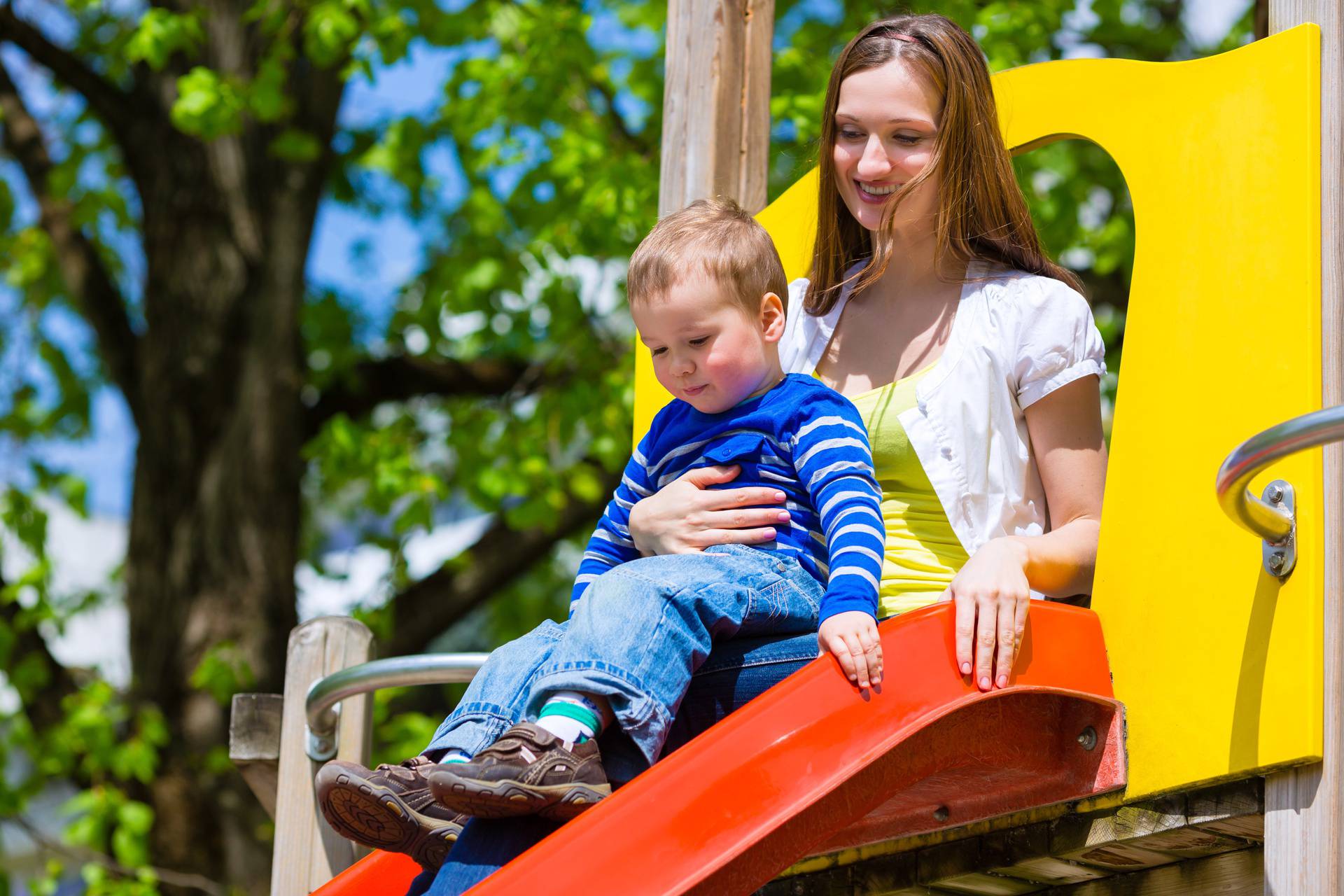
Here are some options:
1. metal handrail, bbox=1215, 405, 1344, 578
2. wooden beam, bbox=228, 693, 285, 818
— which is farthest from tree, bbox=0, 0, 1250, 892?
metal handrail, bbox=1215, 405, 1344, 578

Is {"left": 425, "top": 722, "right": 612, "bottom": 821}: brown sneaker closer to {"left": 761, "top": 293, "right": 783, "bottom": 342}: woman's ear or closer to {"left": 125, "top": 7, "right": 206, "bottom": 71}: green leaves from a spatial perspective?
{"left": 761, "top": 293, "right": 783, "bottom": 342}: woman's ear

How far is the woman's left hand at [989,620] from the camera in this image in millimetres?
2010

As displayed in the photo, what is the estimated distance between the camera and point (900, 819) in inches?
92.2

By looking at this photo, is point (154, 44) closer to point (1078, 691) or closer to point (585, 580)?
point (585, 580)

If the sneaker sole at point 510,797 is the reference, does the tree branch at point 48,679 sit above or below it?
above

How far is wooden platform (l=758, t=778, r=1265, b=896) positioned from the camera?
2152mm

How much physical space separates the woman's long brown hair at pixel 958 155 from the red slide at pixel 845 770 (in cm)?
65

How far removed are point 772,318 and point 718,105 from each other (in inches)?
46.1

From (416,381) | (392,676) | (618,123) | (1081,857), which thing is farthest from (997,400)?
(416,381)

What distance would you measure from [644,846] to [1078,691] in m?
0.72

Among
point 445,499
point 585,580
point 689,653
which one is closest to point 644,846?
point 689,653

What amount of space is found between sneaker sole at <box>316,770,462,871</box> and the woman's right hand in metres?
0.53

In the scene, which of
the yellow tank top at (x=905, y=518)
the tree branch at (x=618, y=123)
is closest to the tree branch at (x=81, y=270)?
the tree branch at (x=618, y=123)

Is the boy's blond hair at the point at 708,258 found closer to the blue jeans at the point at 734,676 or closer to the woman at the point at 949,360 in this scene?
the woman at the point at 949,360
